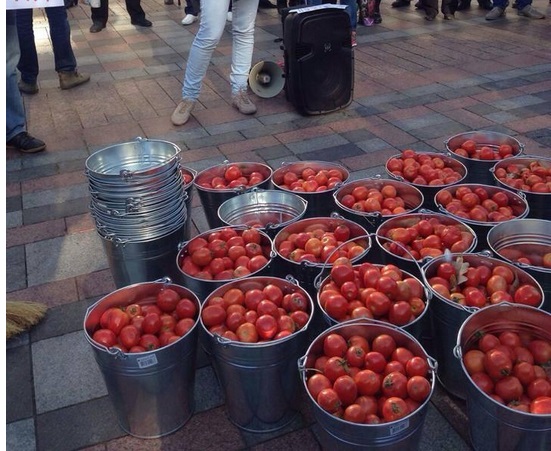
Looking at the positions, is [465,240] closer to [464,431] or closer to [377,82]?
[464,431]

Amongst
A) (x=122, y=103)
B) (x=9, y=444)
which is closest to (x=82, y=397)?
(x=9, y=444)

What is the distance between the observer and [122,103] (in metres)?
6.00

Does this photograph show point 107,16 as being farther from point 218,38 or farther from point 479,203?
point 479,203

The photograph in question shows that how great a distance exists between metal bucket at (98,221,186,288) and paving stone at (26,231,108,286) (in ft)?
1.66

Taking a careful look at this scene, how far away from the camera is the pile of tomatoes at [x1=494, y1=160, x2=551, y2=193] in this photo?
121 inches

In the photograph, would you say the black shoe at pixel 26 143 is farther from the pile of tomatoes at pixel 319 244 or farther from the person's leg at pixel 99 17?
the person's leg at pixel 99 17

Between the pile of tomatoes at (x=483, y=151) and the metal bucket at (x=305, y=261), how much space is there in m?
1.11

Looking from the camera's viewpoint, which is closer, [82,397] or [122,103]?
[82,397]

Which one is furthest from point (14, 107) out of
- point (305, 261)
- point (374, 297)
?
point (374, 297)

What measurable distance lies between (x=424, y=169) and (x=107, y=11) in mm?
7474

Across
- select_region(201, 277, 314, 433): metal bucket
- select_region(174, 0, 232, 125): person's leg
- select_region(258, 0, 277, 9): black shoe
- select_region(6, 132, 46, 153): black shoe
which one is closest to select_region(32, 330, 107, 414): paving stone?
select_region(201, 277, 314, 433): metal bucket

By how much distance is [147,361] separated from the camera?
6.92 ft

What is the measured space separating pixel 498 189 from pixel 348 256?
1.05 m

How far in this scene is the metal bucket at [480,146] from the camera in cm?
346
